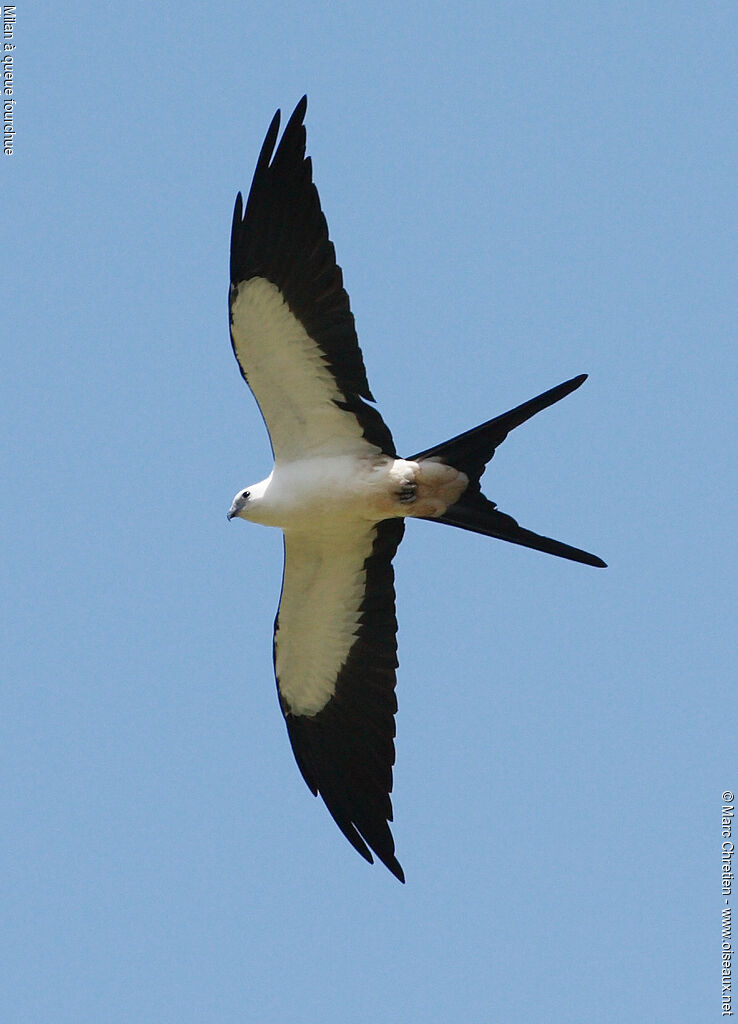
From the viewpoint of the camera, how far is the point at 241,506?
11.0 metres

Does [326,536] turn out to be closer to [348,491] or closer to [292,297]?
[348,491]

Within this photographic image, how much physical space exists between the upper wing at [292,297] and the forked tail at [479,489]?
507mm

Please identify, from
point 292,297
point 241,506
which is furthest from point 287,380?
point 241,506

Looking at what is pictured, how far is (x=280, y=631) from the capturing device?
1148cm

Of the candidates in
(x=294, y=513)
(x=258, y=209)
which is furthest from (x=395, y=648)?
(x=258, y=209)

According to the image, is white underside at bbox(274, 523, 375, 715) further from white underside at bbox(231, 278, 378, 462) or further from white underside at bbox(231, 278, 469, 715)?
white underside at bbox(231, 278, 378, 462)

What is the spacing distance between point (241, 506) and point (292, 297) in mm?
Answer: 1518

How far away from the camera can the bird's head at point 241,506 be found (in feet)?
36.1

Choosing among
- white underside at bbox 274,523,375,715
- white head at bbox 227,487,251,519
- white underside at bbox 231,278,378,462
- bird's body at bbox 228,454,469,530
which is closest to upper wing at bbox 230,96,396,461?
white underside at bbox 231,278,378,462

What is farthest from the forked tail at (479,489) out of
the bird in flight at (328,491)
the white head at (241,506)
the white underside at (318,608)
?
the white head at (241,506)

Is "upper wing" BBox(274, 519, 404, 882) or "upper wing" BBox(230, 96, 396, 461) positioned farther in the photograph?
"upper wing" BBox(274, 519, 404, 882)

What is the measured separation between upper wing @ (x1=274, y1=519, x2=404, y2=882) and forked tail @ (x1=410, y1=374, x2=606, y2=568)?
711 millimetres

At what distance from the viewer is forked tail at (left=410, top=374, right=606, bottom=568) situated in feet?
34.2

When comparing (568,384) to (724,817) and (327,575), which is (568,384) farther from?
(724,817)
